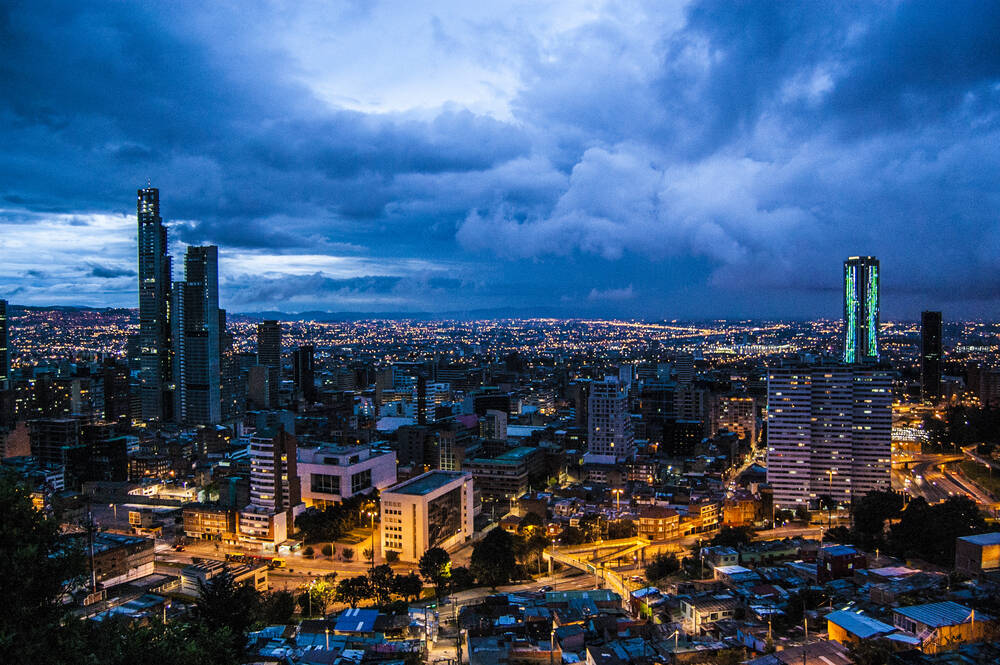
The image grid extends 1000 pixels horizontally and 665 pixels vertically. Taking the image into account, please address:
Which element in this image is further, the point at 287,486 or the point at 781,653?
the point at 287,486

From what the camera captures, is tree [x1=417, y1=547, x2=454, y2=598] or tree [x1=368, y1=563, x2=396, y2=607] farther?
tree [x1=417, y1=547, x2=454, y2=598]

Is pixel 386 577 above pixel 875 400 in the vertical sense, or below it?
below

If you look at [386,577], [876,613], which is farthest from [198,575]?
[876,613]

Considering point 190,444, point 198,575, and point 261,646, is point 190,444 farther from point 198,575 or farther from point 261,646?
point 261,646

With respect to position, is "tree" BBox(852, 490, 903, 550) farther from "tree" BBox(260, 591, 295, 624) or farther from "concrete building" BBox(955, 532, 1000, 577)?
"tree" BBox(260, 591, 295, 624)

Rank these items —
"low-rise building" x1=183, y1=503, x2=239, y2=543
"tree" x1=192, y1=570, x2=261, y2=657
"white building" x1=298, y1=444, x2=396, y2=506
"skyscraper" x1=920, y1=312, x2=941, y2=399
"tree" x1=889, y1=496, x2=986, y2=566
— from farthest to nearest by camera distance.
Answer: "skyscraper" x1=920, y1=312, x2=941, y2=399, "white building" x1=298, y1=444, x2=396, y2=506, "low-rise building" x1=183, y1=503, x2=239, y2=543, "tree" x1=889, y1=496, x2=986, y2=566, "tree" x1=192, y1=570, x2=261, y2=657

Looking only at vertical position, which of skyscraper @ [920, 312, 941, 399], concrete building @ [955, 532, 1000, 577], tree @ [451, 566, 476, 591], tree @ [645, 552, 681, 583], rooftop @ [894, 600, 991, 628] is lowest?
A: tree @ [451, 566, 476, 591]

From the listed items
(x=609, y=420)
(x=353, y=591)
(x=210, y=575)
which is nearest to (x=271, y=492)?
(x=210, y=575)

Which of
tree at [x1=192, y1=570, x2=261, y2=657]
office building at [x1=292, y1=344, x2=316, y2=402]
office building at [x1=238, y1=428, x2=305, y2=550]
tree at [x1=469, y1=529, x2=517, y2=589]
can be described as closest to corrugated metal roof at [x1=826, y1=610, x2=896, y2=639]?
tree at [x1=469, y1=529, x2=517, y2=589]
